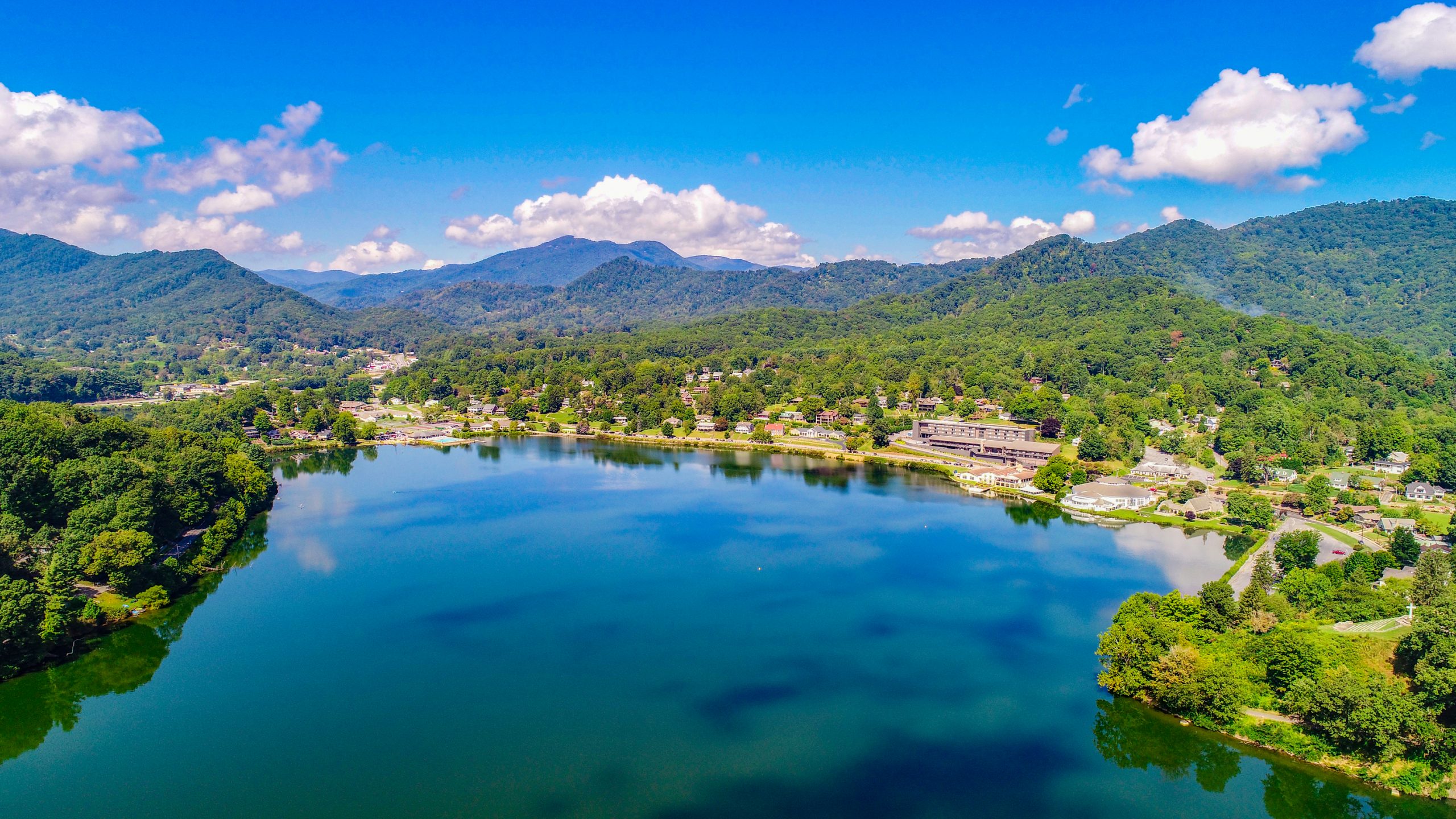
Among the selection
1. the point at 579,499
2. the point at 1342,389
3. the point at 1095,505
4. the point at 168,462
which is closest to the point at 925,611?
the point at 1095,505

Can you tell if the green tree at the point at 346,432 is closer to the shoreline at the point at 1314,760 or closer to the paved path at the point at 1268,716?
the shoreline at the point at 1314,760

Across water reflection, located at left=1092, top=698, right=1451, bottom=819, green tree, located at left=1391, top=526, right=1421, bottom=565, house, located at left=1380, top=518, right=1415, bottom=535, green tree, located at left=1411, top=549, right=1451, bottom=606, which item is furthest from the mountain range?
water reflection, located at left=1092, top=698, right=1451, bottom=819

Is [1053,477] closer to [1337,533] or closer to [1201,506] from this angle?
[1201,506]

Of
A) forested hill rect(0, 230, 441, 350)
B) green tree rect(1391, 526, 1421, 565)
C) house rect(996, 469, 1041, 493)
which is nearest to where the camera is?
green tree rect(1391, 526, 1421, 565)

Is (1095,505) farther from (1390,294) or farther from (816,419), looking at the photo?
(1390,294)

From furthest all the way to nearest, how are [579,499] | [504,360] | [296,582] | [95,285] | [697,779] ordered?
[95,285] < [504,360] < [579,499] < [296,582] < [697,779]

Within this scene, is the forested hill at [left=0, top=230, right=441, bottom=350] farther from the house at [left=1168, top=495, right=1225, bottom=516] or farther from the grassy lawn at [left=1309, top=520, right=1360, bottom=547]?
the grassy lawn at [left=1309, top=520, right=1360, bottom=547]
